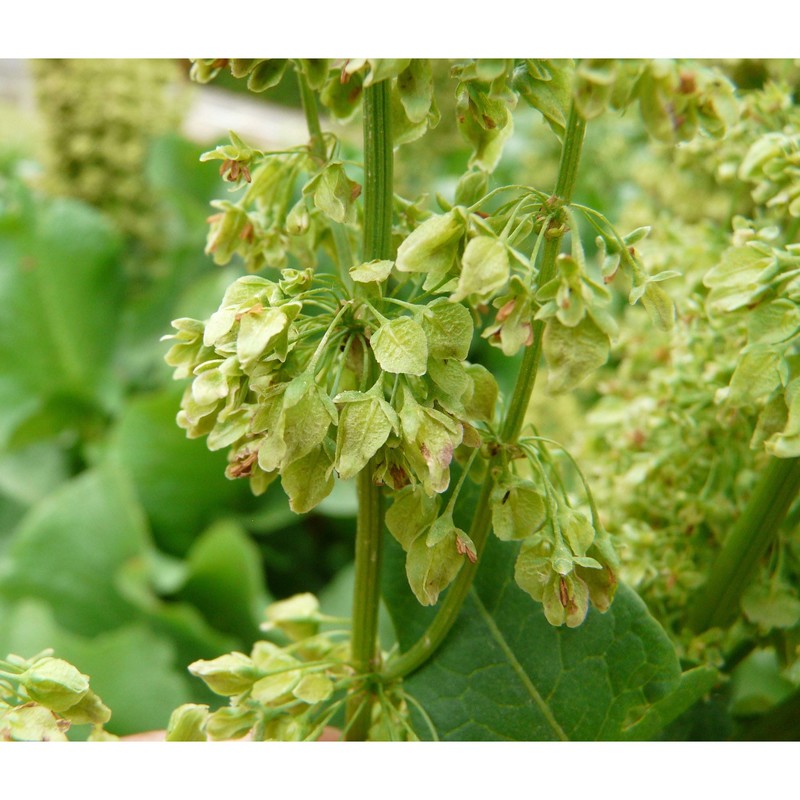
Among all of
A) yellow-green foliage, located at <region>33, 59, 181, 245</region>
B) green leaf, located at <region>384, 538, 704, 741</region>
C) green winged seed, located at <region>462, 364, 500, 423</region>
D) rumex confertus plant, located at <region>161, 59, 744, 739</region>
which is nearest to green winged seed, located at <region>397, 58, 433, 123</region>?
rumex confertus plant, located at <region>161, 59, 744, 739</region>

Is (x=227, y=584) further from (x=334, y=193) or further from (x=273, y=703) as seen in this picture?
(x=334, y=193)

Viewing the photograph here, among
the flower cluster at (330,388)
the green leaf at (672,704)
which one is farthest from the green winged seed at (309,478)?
the green leaf at (672,704)

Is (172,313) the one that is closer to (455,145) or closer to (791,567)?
(455,145)

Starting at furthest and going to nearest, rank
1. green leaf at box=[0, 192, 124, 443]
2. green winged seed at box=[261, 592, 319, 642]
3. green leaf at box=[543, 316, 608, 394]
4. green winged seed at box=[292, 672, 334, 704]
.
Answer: green leaf at box=[0, 192, 124, 443]
green winged seed at box=[261, 592, 319, 642]
green winged seed at box=[292, 672, 334, 704]
green leaf at box=[543, 316, 608, 394]

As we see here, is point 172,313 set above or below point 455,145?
below

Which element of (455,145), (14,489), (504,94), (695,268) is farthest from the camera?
(455,145)

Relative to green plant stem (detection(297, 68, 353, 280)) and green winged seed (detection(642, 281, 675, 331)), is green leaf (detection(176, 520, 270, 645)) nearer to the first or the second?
green plant stem (detection(297, 68, 353, 280))

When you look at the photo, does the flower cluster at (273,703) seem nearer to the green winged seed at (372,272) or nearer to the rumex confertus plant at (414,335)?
the rumex confertus plant at (414,335)
